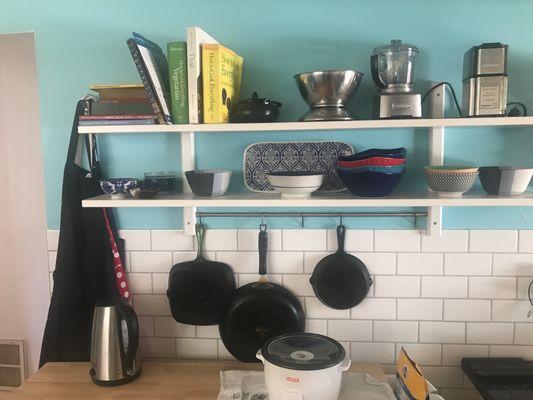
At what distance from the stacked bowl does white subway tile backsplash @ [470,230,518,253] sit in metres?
0.43

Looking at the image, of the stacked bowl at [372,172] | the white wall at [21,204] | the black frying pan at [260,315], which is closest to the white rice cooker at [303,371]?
the black frying pan at [260,315]

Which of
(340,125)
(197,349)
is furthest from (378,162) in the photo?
(197,349)

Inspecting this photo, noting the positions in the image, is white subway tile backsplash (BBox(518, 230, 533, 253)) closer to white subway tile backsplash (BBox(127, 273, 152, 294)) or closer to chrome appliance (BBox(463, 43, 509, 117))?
chrome appliance (BBox(463, 43, 509, 117))

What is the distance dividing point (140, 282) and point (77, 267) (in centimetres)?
23

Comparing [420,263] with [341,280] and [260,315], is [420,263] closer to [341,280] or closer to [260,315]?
[341,280]

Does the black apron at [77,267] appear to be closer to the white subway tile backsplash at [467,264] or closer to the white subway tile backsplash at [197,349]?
the white subway tile backsplash at [197,349]

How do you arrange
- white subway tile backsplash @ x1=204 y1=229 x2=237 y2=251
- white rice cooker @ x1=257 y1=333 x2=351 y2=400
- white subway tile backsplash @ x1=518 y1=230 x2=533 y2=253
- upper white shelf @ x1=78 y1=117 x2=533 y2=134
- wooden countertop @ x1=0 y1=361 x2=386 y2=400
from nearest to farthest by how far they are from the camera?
white rice cooker @ x1=257 y1=333 x2=351 y2=400 < upper white shelf @ x1=78 y1=117 x2=533 y2=134 < wooden countertop @ x1=0 y1=361 x2=386 y2=400 < white subway tile backsplash @ x1=518 y1=230 x2=533 y2=253 < white subway tile backsplash @ x1=204 y1=229 x2=237 y2=251

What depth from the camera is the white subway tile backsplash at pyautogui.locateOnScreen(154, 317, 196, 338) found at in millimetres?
1854

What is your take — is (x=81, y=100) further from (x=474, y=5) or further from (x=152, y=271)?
(x=474, y=5)

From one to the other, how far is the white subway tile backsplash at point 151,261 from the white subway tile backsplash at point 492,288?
3.55 ft

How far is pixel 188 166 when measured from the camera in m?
1.75

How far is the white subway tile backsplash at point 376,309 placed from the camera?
177cm

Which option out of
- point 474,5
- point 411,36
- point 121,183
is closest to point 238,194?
point 121,183

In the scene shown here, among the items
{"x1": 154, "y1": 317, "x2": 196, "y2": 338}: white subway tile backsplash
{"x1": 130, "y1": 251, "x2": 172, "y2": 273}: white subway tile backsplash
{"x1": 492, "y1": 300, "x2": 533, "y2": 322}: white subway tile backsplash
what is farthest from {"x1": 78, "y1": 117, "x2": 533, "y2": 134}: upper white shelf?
{"x1": 154, "y1": 317, "x2": 196, "y2": 338}: white subway tile backsplash
